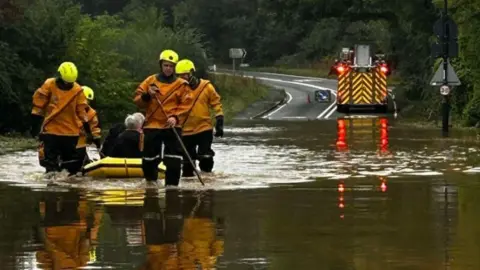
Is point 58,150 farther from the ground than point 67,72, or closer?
closer

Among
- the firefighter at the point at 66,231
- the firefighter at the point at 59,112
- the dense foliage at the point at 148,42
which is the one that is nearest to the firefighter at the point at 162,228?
the firefighter at the point at 66,231

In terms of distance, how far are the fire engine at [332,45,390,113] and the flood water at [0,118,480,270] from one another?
84.5 feet

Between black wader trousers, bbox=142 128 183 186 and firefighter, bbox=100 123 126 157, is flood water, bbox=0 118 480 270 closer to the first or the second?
black wader trousers, bbox=142 128 183 186

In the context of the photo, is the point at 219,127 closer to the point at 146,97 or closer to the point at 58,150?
the point at 146,97

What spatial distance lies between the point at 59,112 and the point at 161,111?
5.10 ft

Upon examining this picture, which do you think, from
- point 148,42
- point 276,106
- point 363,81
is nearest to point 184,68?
point 363,81

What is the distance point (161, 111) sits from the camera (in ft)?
50.4

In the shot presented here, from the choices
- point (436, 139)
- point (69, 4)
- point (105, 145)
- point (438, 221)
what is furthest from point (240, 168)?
point (69, 4)

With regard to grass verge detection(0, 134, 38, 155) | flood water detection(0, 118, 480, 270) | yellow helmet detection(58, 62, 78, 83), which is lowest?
grass verge detection(0, 134, 38, 155)

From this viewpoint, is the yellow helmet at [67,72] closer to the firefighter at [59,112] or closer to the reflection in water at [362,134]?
the firefighter at [59,112]

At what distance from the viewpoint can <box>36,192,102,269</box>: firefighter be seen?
9367 mm

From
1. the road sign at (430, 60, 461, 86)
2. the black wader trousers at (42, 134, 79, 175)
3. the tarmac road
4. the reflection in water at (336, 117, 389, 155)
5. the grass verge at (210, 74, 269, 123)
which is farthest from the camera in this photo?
the grass verge at (210, 74, 269, 123)

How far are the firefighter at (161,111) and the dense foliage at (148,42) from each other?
1341cm

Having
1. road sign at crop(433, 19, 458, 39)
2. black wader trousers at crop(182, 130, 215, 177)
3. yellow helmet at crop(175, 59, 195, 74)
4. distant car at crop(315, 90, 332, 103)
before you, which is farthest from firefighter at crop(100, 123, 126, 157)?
distant car at crop(315, 90, 332, 103)
